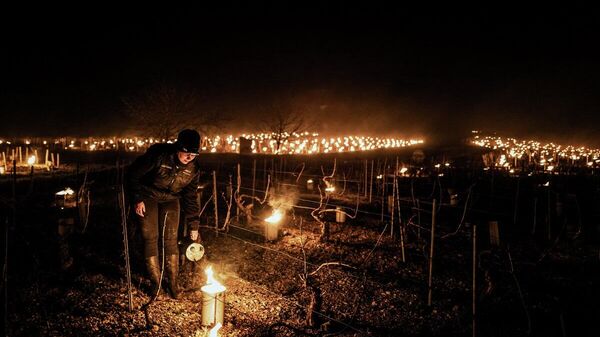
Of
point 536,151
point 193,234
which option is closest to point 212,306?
point 193,234

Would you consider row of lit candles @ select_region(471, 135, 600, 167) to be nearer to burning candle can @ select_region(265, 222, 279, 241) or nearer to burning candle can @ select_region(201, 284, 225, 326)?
burning candle can @ select_region(265, 222, 279, 241)

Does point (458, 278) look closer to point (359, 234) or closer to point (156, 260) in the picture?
point (359, 234)

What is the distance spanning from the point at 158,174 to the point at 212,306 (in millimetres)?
1611

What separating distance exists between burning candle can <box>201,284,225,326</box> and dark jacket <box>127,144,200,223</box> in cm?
128

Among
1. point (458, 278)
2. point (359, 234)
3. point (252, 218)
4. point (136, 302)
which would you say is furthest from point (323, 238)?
point (136, 302)

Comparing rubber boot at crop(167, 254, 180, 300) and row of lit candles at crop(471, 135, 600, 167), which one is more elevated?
row of lit candles at crop(471, 135, 600, 167)

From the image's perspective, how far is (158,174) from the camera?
168 inches

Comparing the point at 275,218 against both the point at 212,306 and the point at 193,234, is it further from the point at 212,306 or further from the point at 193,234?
the point at 212,306

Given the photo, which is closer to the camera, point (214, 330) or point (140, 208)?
point (214, 330)

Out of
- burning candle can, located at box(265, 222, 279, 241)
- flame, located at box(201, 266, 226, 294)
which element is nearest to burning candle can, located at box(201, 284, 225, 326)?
flame, located at box(201, 266, 226, 294)

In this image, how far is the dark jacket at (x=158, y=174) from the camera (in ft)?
13.7

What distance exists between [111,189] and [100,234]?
5.79 meters

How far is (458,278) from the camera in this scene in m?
5.30

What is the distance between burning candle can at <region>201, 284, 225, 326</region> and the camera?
3840 millimetres
